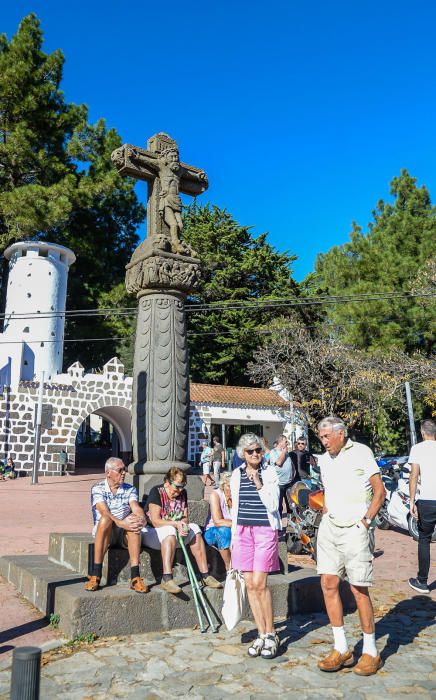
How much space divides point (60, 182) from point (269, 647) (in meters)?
30.4

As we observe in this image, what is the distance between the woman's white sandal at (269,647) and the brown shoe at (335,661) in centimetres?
34

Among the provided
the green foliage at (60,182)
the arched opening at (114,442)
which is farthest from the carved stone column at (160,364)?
the green foliage at (60,182)

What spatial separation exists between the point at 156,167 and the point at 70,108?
101ft

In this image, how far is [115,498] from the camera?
5.34 metres

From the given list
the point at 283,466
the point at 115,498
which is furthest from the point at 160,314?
the point at 283,466

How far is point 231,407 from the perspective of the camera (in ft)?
87.8

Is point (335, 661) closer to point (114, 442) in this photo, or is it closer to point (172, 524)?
point (172, 524)

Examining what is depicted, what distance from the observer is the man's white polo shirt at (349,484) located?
420 centimetres

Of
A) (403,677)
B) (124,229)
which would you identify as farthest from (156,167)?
(124,229)

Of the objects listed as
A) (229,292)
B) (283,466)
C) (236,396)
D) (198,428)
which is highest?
(229,292)

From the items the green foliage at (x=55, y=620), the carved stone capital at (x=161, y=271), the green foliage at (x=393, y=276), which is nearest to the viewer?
the green foliage at (x=55, y=620)

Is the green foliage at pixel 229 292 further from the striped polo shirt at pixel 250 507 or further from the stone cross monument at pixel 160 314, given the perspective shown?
the striped polo shirt at pixel 250 507

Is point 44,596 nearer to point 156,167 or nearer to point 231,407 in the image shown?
point 156,167

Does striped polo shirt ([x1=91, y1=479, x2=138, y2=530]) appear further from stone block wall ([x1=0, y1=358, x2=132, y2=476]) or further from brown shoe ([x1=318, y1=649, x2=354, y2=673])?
stone block wall ([x1=0, y1=358, x2=132, y2=476])
